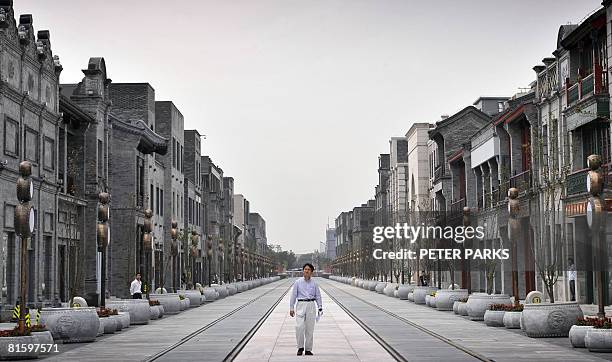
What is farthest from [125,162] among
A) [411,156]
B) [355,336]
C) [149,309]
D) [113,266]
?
[411,156]

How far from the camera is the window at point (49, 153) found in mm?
40188

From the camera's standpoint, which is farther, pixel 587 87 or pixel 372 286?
pixel 372 286

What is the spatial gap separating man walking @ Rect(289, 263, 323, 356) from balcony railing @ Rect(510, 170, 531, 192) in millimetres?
26826

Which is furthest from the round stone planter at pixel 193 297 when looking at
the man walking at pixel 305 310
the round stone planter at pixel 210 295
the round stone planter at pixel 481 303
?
the man walking at pixel 305 310

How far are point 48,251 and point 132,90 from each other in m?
27.6

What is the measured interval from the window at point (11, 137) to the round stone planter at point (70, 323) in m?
12.7

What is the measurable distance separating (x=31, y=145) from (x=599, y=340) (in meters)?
26.4

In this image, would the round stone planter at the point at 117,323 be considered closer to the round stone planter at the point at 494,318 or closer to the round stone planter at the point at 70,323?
the round stone planter at the point at 70,323

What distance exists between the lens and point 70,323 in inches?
916

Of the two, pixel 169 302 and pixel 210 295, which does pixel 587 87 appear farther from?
pixel 210 295

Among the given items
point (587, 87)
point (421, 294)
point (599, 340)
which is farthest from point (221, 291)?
point (599, 340)

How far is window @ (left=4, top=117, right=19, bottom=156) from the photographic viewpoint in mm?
34500

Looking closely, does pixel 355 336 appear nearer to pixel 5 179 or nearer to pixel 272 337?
pixel 272 337

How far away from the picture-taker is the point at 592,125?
35.7m
